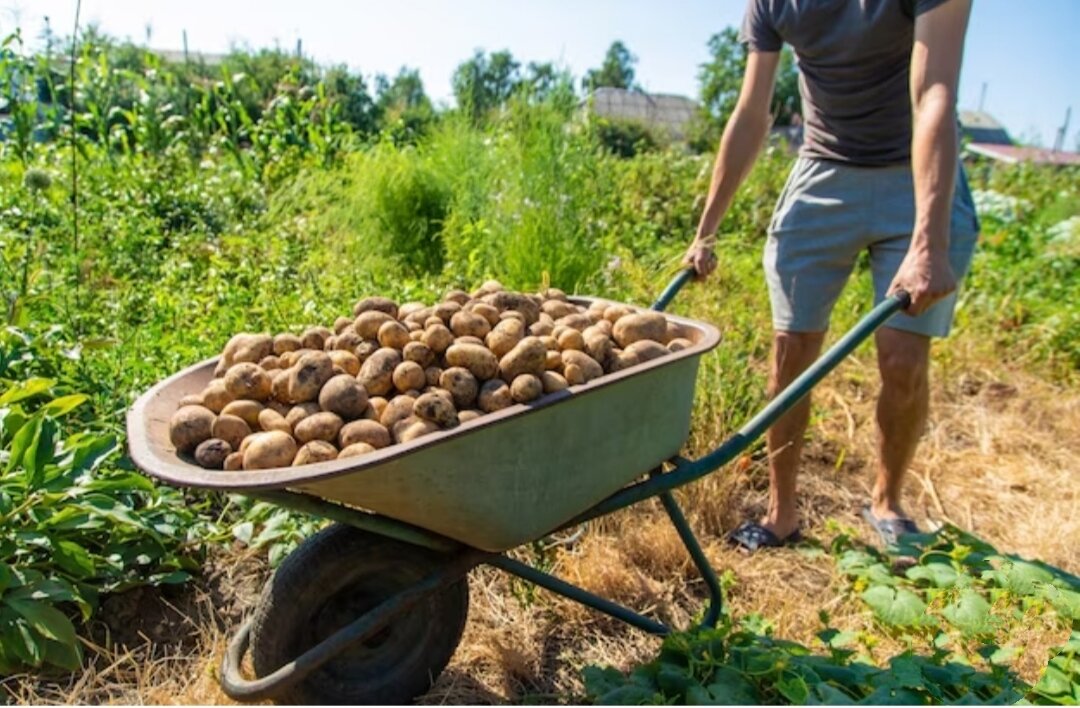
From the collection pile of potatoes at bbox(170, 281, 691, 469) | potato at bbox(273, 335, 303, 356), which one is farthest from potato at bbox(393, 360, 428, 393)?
potato at bbox(273, 335, 303, 356)

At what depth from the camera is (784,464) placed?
279 cm

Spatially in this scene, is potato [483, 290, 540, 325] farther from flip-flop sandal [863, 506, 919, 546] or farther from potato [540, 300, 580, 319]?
Result: flip-flop sandal [863, 506, 919, 546]

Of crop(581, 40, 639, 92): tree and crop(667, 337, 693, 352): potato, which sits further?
crop(581, 40, 639, 92): tree

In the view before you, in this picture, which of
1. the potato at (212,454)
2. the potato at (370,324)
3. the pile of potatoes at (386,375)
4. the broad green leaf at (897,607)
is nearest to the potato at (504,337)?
the pile of potatoes at (386,375)

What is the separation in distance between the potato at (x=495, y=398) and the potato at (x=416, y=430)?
12 centimetres

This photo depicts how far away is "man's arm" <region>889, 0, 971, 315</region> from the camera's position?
190cm

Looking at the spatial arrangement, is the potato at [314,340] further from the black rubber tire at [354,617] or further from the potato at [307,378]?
the black rubber tire at [354,617]

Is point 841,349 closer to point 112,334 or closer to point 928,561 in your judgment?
point 928,561

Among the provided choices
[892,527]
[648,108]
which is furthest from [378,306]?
[648,108]

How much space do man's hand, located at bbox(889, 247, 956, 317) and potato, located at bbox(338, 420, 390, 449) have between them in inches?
46.8

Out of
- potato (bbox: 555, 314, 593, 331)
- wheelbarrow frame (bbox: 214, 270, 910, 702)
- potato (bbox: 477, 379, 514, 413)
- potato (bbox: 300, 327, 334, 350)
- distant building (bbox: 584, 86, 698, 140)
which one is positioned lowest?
wheelbarrow frame (bbox: 214, 270, 910, 702)

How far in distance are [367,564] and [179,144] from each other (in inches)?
197

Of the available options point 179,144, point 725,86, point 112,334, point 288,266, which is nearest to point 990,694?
point 112,334

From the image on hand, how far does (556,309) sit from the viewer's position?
2.06 meters
